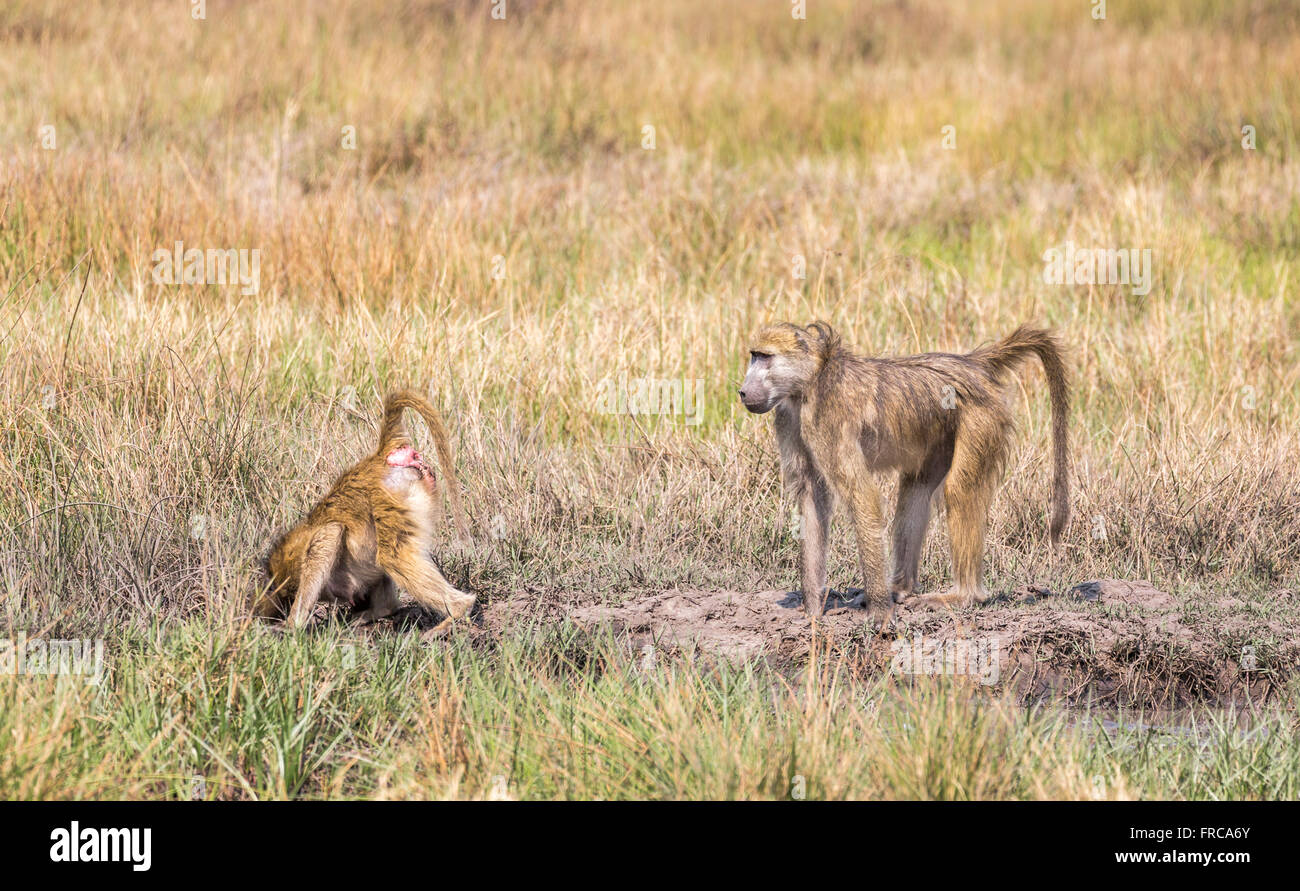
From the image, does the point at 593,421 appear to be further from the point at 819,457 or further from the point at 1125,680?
the point at 1125,680

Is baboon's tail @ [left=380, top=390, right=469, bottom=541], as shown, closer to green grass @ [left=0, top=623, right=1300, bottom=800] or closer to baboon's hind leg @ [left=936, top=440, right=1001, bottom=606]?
green grass @ [left=0, top=623, right=1300, bottom=800]

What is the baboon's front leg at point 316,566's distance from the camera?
511 centimetres

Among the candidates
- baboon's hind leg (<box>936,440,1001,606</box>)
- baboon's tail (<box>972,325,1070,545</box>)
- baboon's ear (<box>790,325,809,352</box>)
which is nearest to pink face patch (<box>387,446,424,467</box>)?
baboon's ear (<box>790,325,809,352</box>)

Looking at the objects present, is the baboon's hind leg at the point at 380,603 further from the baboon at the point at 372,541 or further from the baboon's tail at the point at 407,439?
the baboon's tail at the point at 407,439

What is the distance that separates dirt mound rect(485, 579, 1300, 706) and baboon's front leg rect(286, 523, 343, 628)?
73 cm

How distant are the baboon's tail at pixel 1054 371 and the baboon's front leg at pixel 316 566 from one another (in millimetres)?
2738

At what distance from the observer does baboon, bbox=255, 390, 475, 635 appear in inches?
205

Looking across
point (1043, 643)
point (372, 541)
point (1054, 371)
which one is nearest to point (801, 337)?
point (1054, 371)

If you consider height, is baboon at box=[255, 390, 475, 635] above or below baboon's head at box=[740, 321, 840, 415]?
below

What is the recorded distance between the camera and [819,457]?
536 centimetres

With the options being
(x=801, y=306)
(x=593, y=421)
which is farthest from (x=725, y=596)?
(x=801, y=306)

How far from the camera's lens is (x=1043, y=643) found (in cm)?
529

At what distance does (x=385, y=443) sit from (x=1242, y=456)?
4233 millimetres

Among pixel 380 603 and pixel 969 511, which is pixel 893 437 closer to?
pixel 969 511
